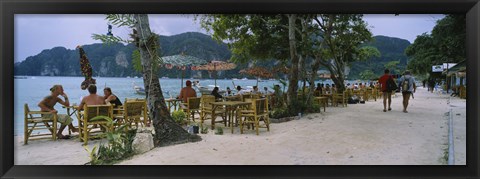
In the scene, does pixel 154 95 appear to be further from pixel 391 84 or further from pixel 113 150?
pixel 391 84

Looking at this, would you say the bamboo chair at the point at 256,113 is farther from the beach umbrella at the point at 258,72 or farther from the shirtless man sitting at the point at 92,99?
the beach umbrella at the point at 258,72

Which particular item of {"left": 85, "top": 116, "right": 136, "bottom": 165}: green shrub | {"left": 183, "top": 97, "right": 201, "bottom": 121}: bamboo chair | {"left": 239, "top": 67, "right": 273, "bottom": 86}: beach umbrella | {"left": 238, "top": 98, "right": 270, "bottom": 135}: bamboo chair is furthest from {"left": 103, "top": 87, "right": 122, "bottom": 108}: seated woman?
{"left": 239, "top": 67, "right": 273, "bottom": 86}: beach umbrella

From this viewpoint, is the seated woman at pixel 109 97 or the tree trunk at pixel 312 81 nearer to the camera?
the seated woman at pixel 109 97

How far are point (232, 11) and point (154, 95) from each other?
9.12ft

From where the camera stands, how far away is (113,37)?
4867 mm

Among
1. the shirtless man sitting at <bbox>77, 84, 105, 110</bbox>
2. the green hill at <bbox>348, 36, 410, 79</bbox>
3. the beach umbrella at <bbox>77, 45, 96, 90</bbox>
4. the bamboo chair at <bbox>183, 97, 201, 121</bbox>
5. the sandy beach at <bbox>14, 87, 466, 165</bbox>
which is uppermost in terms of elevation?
the green hill at <bbox>348, 36, 410, 79</bbox>

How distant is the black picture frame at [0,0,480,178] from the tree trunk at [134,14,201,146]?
219cm

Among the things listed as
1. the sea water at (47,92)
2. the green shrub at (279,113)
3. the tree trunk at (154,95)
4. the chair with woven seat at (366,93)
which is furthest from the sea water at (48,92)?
the chair with woven seat at (366,93)

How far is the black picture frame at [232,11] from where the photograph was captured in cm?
307

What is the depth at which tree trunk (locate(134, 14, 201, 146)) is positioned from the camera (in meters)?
5.37

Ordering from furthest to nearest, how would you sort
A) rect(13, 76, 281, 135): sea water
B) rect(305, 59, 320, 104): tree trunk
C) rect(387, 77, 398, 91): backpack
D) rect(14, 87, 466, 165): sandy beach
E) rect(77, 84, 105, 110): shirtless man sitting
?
rect(305, 59, 320, 104): tree trunk < rect(387, 77, 398, 91): backpack < rect(77, 84, 105, 110): shirtless man sitting < rect(14, 87, 466, 165): sandy beach < rect(13, 76, 281, 135): sea water

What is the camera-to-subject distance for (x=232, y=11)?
3166 millimetres

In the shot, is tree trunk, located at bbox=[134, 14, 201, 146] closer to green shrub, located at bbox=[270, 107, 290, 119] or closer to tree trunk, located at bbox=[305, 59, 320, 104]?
green shrub, located at bbox=[270, 107, 290, 119]

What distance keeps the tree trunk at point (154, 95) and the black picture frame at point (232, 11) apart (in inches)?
86.3
